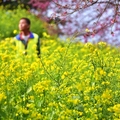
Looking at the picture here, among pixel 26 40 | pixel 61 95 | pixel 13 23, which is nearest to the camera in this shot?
pixel 61 95

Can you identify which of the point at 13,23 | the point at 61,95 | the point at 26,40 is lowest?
the point at 61,95

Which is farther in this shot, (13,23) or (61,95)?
(13,23)

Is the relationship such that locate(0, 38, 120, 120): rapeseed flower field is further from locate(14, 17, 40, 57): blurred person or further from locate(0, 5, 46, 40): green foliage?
locate(0, 5, 46, 40): green foliage

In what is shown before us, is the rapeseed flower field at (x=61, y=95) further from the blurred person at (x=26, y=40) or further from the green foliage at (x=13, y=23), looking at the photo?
the green foliage at (x=13, y=23)

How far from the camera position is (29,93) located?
6082mm

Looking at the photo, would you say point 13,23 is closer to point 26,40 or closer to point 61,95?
point 26,40

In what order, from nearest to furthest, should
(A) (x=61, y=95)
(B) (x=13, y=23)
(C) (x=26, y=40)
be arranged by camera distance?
1. (A) (x=61, y=95)
2. (C) (x=26, y=40)
3. (B) (x=13, y=23)

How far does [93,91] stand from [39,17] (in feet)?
48.5

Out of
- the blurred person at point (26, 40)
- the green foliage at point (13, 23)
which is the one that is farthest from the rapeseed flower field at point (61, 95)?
the green foliage at point (13, 23)

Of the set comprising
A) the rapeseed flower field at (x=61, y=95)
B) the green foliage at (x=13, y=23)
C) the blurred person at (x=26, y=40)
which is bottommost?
the rapeseed flower field at (x=61, y=95)

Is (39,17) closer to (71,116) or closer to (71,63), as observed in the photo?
(71,63)

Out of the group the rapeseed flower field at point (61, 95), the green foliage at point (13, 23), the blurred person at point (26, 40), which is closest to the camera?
the rapeseed flower field at point (61, 95)

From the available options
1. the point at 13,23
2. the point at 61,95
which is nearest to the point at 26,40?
the point at 61,95

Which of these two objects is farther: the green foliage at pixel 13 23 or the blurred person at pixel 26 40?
the green foliage at pixel 13 23
